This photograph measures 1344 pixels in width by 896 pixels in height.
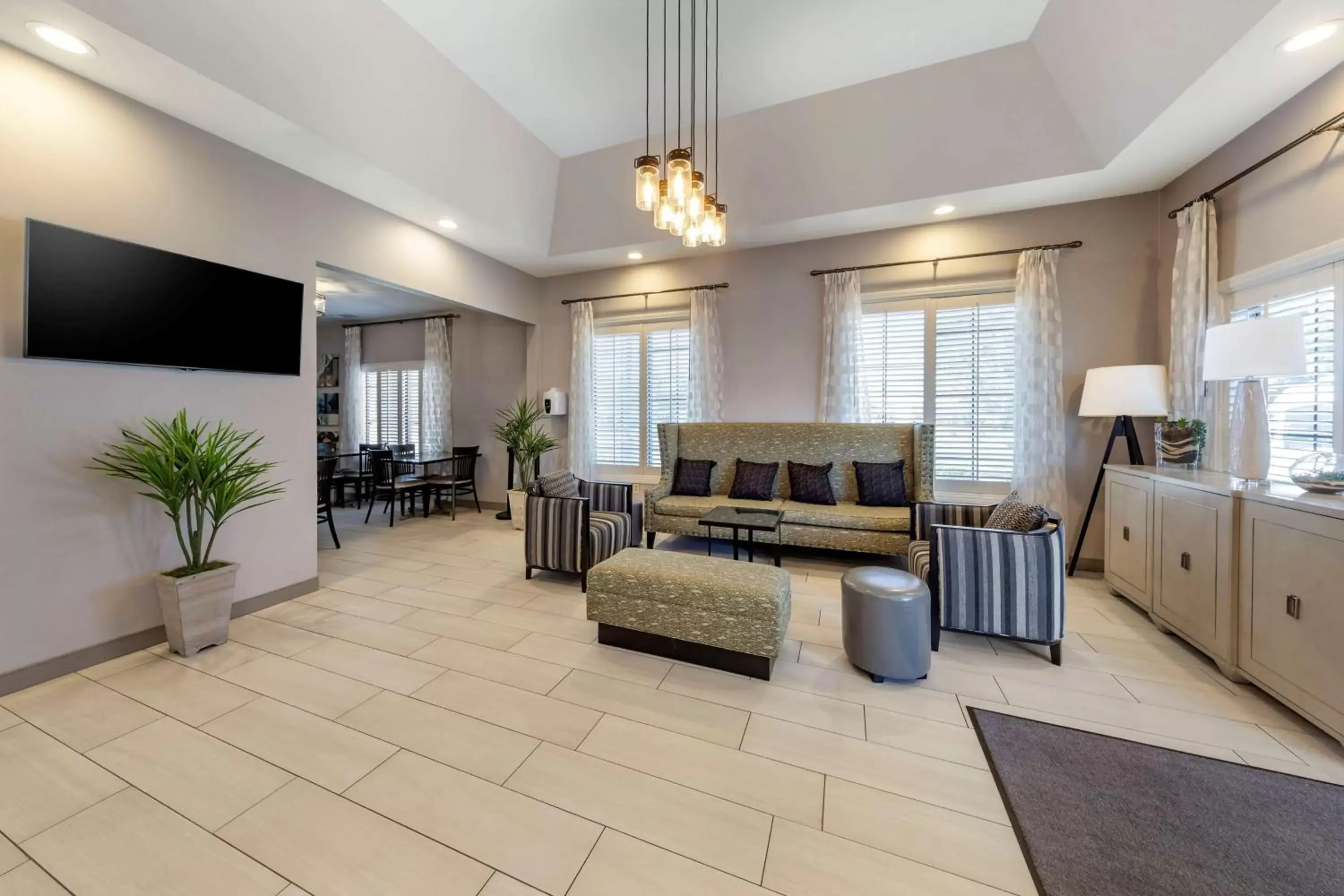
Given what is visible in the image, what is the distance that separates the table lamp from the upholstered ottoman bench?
2475 millimetres

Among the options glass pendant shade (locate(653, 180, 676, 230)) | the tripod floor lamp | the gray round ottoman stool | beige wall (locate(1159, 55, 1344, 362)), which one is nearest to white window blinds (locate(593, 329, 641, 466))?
glass pendant shade (locate(653, 180, 676, 230))

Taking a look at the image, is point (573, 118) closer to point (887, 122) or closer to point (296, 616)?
point (887, 122)

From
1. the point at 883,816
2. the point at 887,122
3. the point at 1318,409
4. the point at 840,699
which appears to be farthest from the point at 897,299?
the point at 883,816

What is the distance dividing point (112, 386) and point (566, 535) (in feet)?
8.72

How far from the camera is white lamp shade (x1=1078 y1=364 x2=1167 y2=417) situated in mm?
3371

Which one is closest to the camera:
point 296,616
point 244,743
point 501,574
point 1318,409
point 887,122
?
point 244,743

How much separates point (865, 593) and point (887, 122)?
141 inches

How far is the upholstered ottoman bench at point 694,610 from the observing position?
7.85ft

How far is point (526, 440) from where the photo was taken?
5.81 meters

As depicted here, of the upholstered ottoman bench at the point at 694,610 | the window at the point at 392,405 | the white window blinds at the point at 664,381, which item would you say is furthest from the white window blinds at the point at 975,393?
the window at the point at 392,405

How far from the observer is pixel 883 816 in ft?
5.11

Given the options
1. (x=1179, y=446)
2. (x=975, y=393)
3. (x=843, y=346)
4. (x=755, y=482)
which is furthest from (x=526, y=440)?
(x=1179, y=446)

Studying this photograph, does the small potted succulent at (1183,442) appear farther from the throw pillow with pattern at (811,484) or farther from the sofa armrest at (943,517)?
the throw pillow with pattern at (811,484)

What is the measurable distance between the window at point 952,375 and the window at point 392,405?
660 centimetres
